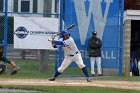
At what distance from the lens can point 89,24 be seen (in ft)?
70.8

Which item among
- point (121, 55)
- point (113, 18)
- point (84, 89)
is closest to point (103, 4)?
point (113, 18)

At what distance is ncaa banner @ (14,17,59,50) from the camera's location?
69.0 ft

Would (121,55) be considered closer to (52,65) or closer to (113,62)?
(113,62)

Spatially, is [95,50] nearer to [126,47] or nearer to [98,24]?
[98,24]

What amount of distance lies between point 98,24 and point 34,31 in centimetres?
274

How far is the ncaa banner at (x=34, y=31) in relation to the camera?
828 inches

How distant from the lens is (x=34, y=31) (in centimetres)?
2119

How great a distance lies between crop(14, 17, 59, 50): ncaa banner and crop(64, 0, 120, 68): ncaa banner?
935 millimetres

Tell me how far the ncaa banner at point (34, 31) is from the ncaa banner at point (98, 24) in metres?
0.93

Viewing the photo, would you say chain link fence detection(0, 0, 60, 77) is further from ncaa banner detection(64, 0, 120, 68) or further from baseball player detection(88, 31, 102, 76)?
baseball player detection(88, 31, 102, 76)

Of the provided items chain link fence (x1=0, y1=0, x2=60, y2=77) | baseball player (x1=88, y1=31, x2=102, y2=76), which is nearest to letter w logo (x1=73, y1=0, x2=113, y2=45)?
baseball player (x1=88, y1=31, x2=102, y2=76)

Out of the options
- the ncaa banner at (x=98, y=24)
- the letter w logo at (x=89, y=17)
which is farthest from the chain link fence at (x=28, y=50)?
the letter w logo at (x=89, y=17)

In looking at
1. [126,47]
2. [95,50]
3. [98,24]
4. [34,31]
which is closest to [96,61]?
[95,50]

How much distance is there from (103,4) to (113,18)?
2.41ft
